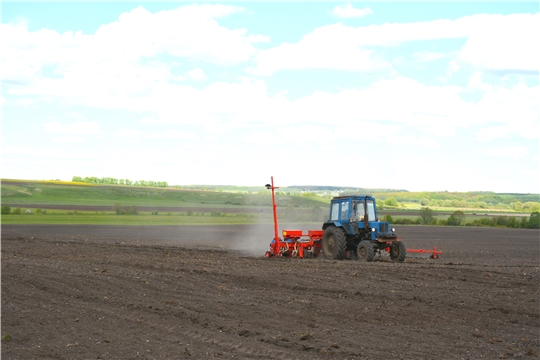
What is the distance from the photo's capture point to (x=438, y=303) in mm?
15219

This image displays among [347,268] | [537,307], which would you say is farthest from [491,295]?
[347,268]

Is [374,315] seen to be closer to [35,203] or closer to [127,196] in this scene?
[35,203]

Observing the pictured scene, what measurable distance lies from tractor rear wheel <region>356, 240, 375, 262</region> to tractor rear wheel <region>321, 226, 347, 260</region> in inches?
23.7

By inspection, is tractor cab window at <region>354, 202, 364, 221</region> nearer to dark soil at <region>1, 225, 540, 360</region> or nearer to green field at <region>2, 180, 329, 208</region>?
dark soil at <region>1, 225, 540, 360</region>

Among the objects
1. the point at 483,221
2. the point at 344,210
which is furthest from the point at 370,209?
the point at 483,221

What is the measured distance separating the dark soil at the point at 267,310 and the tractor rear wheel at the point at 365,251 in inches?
34.1

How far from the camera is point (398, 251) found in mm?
24703

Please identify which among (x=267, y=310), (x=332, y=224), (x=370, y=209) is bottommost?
(x=267, y=310)

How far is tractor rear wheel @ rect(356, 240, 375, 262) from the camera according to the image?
23769 millimetres

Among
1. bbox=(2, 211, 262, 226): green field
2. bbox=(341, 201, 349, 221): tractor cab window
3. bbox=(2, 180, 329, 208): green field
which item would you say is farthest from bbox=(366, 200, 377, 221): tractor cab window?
bbox=(2, 180, 329, 208): green field

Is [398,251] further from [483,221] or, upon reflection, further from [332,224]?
[483,221]

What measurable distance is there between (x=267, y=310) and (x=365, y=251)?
10.3 m

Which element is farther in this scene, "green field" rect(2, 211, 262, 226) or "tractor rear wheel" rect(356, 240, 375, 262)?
"green field" rect(2, 211, 262, 226)

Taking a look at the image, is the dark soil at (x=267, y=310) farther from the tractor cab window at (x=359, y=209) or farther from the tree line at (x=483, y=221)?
the tree line at (x=483, y=221)
